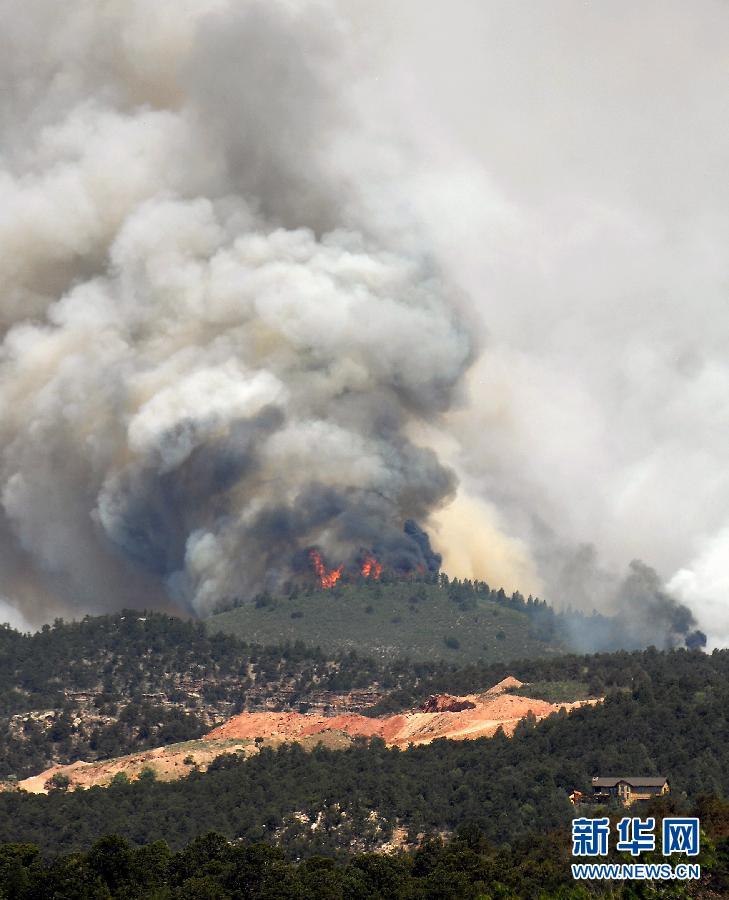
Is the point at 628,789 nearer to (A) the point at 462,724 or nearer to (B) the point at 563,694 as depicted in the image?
(A) the point at 462,724

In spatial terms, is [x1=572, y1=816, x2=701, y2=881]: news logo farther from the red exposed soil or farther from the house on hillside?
the red exposed soil

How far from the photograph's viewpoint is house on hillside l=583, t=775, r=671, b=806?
14562 cm

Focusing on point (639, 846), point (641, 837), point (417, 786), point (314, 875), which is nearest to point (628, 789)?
point (417, 786)

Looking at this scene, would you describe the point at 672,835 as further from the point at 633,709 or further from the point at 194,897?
the point at 633,709

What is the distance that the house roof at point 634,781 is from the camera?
147m

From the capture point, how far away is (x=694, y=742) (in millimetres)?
158375

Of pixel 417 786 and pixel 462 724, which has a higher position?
pixel 462 724

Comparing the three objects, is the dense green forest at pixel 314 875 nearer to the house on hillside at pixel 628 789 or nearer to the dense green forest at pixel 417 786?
the house on hillside at pixel 628 789

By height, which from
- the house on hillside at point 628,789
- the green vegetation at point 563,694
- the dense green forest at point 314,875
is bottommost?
the dense green forest at point 314,875

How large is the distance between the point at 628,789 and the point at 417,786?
64.0 ft

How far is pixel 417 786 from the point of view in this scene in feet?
520

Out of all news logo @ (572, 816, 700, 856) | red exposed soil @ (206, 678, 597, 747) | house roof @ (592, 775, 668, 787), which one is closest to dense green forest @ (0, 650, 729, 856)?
house roof @ (592, 775, 668, 787)

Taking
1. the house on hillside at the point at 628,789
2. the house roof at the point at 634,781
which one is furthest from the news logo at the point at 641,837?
the house roof at the point at 634,781

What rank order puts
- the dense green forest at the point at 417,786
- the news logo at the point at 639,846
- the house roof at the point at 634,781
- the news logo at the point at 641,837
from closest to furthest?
1. the news logo at the point at 639,846
2. the news logo at the point at 641,837
3. the house roof at the point at 634,781
4. the dense green forest at the point at 417,786
